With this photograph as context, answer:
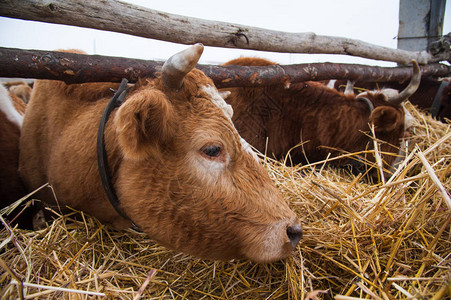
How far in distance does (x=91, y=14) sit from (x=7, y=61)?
2.31 feet

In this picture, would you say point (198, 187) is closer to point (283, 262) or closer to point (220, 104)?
point (220, 104)

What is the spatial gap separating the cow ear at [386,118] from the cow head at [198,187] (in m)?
2.75

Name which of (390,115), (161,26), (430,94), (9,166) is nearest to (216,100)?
(161,26)

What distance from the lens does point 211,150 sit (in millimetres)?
1461

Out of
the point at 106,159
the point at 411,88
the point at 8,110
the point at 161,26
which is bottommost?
the point at 411,88

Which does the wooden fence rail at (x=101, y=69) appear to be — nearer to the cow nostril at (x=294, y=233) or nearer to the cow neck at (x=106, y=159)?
the cow neck at (x=106, y=159)

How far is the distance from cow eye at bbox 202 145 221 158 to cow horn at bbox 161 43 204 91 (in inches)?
15.6

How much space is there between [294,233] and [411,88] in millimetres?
3308

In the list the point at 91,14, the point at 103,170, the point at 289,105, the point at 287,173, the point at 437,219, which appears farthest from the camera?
the point at 289,105

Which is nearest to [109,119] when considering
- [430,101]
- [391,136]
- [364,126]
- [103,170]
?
[103,170]

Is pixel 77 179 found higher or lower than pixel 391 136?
higher

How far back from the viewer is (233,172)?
1497 millimetres

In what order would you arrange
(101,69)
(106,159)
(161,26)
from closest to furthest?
(106,159), (101,69), (161,26)

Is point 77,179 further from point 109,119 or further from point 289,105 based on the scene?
point 289,105
